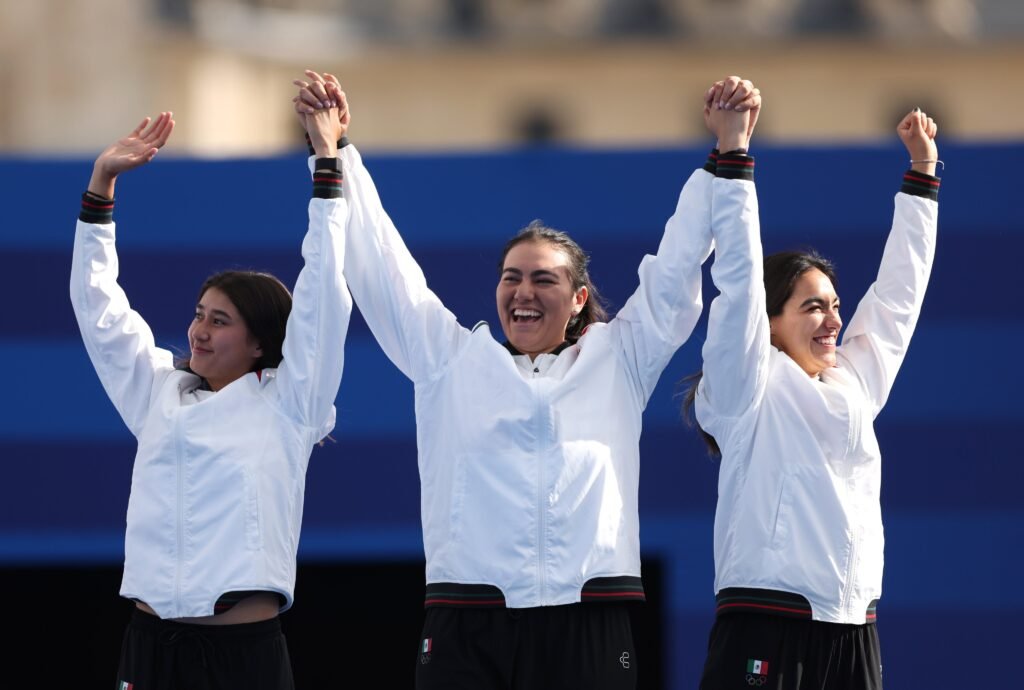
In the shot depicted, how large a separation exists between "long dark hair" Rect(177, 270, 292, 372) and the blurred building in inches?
Result: 767

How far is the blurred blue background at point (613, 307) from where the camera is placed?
548 cm

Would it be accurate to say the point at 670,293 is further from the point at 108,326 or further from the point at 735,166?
the point at 108,326

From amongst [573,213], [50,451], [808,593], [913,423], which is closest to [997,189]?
[913,423]

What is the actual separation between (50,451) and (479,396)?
229cm

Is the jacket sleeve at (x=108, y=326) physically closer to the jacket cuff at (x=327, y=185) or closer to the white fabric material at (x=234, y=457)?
the white fabric material at (x=234, y=457)

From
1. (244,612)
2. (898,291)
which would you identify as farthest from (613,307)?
(244,612)

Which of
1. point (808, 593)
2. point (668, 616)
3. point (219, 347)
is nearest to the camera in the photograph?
point (808, 593)

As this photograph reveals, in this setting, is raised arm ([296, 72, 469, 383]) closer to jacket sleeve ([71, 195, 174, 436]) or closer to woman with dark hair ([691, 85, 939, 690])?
jacket sleeve ([71, 195, 174, 436])

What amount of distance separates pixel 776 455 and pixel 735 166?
29.8 inches

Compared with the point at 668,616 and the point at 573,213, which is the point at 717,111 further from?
the point at 668,616

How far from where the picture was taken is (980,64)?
79.4 feet

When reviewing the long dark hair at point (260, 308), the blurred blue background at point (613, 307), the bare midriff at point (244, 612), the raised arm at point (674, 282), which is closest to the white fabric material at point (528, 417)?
the raised arm at point (674, 282)

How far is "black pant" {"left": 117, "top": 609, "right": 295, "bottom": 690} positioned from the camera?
3.96 m

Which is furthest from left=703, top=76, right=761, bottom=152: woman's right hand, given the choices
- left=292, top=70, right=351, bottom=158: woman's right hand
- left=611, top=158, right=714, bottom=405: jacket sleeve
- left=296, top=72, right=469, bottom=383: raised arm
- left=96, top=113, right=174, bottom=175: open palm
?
left=96, top=113, right=174, bottom=175: open palm
